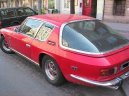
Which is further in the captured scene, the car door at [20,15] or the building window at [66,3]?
the building window at [66,3]

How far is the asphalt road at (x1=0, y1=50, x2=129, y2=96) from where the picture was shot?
434cm

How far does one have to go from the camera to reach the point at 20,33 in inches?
230

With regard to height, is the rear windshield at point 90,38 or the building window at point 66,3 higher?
the building window at point 66,3

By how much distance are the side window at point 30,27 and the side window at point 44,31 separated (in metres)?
0.18

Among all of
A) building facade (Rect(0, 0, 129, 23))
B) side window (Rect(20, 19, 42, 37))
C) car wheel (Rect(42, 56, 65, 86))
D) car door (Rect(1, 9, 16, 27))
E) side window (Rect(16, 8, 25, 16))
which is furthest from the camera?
building facade (Rect(0, 0, 129, 23))

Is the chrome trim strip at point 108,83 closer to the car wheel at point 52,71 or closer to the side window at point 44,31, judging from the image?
the car wheel at point 52,71

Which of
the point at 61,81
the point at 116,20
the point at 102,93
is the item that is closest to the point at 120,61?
A: the point at 102,93

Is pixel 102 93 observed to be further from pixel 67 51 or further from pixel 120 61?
pixel 67 51

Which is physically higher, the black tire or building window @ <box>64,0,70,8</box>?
building window @ <box>64,0,70,8</box>

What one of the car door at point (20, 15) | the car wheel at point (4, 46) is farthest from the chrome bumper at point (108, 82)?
the car door at point (20, 15)

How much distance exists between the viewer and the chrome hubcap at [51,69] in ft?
15.3

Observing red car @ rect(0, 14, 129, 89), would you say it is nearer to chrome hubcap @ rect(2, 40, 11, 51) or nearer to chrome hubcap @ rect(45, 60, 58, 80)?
chrome hubcap @ rect(45, 60, 58, 80)

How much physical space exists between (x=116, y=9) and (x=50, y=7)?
8.80 m

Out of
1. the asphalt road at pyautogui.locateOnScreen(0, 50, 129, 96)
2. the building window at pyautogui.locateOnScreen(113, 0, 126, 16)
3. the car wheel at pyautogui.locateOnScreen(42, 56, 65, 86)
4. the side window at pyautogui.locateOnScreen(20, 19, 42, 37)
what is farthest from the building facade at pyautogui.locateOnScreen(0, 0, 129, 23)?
the car wheel at pyautogui.locateOnScreen(42, 56, 65, 86)
